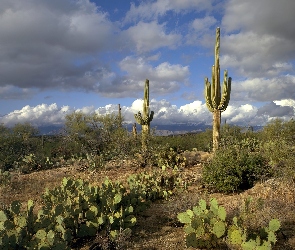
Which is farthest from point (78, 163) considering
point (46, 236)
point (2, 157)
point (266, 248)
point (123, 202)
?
point (266, 248)

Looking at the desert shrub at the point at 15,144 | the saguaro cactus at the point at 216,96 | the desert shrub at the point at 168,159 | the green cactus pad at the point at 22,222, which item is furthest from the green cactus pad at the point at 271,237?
the desert shrub at the point at 15,144

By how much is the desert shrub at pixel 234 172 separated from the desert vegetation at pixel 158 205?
36 mm

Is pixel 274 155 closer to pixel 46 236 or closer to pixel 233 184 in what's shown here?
pixel 233 184

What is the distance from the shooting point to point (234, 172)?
11.3 meters

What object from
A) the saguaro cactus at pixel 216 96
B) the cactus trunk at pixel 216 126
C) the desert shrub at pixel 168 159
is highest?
the saguaro cactus at pixel 216 96

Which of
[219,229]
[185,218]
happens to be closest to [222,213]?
[219,229]

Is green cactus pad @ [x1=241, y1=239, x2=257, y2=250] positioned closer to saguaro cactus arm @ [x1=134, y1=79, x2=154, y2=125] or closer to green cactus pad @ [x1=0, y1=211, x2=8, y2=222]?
green cactus pad @ [x1=0, y1=211, x2=8, y2=222]

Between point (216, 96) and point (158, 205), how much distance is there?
362 inches

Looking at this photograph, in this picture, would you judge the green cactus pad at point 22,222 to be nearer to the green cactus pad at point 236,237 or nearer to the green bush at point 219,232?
the green bush at point 219,232

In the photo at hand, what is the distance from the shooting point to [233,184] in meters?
11.0

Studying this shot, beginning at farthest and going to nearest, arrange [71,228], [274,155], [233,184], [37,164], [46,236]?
1. [37,164]
2. [274,155]
3. [233,184]
4. [71,228]
5. [46,236]

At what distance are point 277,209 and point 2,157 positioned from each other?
69.1 feet

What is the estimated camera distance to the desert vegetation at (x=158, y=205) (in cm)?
632

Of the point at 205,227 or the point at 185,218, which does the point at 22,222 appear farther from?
the point at 205,227
